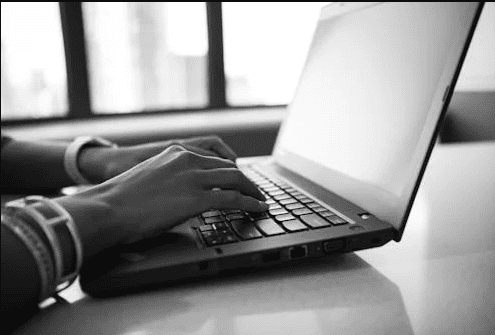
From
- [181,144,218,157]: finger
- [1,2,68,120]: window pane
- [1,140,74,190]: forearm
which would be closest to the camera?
[181,144,218,157]: finger

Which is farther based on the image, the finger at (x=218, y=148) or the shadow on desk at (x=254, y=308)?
the finger at (x=218, y=148)

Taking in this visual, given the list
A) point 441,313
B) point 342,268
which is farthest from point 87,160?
point 441,313

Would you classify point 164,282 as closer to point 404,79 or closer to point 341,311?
point 341,311

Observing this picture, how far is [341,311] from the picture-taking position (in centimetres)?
37

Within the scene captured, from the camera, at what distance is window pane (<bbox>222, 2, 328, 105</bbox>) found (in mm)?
2338

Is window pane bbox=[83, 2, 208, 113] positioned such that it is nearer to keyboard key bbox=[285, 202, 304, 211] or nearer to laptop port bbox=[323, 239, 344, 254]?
keyboard key bbox=[285, 202, 304, 211]

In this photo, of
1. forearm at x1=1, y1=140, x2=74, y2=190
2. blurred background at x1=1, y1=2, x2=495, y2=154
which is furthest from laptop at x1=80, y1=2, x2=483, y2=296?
blurred background at x1=1, y1=2, x2=495, y2=154

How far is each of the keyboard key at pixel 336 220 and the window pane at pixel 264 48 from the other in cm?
188

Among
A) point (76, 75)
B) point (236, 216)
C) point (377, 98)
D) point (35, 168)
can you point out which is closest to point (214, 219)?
point (236, 216)

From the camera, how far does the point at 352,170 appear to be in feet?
1.94

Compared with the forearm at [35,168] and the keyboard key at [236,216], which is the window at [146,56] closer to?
the forearm at [35,168]

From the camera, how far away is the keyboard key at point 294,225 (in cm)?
45

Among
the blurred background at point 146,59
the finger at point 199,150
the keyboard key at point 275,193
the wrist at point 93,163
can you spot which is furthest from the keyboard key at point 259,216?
the blurred background at point 146,59

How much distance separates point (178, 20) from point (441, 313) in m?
2.20
